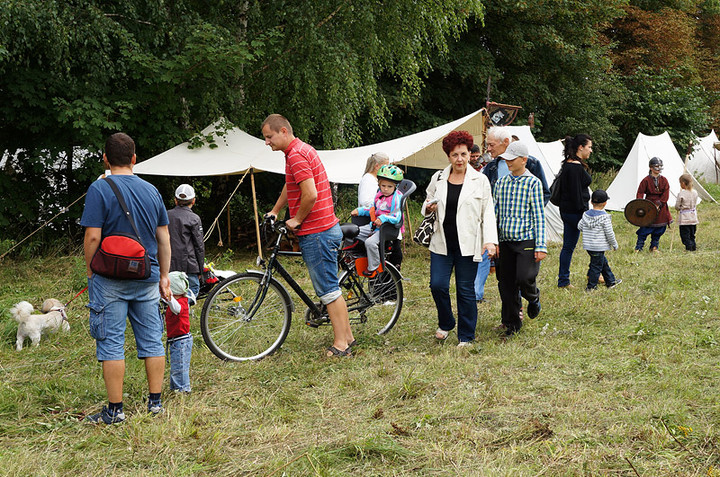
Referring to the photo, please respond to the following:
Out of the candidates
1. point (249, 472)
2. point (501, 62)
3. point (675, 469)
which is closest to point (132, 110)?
point (249, 472)

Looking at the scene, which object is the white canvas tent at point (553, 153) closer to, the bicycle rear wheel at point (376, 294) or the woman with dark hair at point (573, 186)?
the woman with dark hair at point (573, 186)

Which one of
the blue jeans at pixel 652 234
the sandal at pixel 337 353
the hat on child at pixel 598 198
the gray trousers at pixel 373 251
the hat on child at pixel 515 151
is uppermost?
the hat on child at pixel 515 151

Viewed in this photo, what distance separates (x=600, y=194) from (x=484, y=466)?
477 cm

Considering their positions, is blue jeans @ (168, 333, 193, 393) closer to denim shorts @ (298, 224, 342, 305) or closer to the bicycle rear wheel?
denim shorts @ (298, 224, 342, 305)

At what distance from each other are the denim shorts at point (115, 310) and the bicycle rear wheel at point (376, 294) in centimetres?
193

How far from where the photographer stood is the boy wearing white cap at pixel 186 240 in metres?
5.55

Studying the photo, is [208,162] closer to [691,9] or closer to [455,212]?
[455,212]

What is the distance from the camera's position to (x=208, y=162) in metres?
9.34

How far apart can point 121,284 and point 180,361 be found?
760 mm

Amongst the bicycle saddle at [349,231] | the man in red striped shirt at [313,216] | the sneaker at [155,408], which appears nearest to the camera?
the sneaker at [155,408]

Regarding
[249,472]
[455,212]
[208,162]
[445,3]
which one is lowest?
[249,472]

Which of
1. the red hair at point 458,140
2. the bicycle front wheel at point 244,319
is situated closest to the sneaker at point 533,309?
the red hair at point 458,140

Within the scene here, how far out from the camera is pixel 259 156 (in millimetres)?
9602

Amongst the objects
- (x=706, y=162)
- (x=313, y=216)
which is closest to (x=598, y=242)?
(x=313, y=216)
